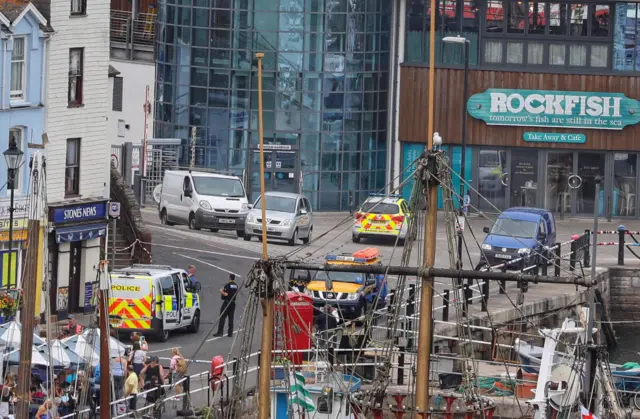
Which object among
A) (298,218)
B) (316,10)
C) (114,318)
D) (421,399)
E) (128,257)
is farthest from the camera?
(316,10)

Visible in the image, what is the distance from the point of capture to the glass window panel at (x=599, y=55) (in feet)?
251

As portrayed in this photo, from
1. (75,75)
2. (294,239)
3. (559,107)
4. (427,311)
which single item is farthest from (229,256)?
(427,311)

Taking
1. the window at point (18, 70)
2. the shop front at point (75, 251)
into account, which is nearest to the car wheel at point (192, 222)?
the shop front at point (75, 251)

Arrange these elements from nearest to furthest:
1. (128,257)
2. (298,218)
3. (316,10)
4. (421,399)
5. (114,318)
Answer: (421,399), (114,318), (128,257), (298,218), (316,10)

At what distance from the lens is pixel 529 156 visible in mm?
77312

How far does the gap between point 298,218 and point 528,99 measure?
705 inches

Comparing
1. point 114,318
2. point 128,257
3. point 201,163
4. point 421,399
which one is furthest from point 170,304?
point 201,163

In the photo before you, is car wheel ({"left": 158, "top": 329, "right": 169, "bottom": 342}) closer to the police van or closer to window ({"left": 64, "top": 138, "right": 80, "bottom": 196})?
the police van

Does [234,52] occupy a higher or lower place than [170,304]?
higher

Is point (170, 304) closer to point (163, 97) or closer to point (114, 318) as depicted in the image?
point (114, 318)

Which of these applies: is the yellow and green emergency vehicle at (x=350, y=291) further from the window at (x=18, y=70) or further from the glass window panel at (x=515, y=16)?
the glass window panel at (x=515, y=16)

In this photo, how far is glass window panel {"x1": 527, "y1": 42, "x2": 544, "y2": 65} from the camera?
3022 inches

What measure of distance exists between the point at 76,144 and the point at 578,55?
3028 centimetres

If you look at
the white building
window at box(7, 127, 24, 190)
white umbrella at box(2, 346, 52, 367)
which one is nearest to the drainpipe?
window at box(7, 127, 24, 190)
